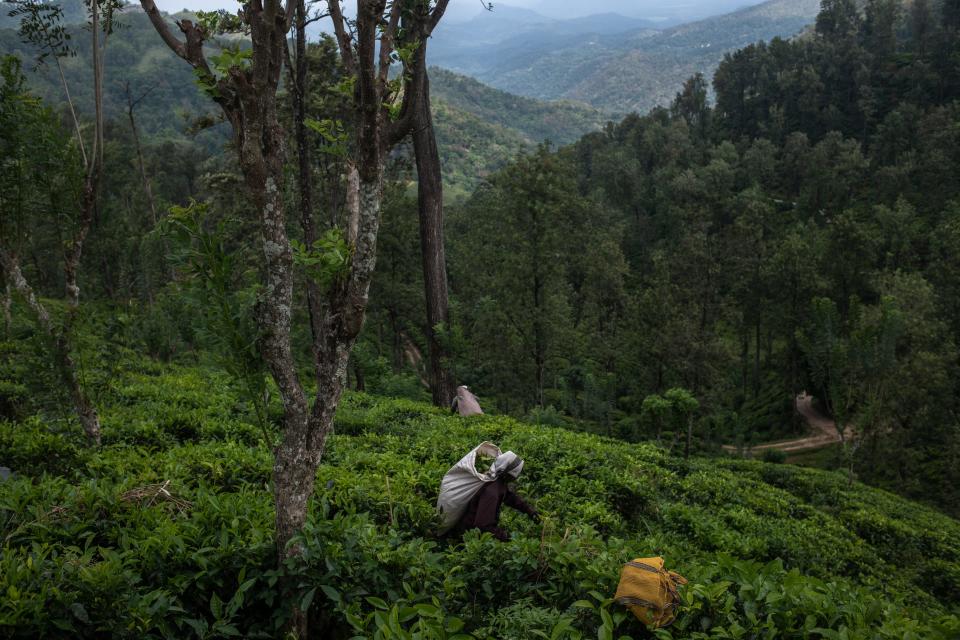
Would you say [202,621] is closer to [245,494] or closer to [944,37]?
[245,494]

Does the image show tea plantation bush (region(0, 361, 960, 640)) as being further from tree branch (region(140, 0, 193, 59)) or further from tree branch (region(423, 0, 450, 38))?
tree branch (region(423, 0, 450, 38))

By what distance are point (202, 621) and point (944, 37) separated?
280 ft

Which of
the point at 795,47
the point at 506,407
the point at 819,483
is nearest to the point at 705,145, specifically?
the point at 795,47

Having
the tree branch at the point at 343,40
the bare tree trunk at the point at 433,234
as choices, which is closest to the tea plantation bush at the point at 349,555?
the tree branch at the point at 343,40

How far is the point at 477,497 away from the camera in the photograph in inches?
203

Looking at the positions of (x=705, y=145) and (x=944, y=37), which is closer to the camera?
(x=944, y=37)

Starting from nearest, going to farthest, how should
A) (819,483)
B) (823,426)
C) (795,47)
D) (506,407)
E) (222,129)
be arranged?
(819,483) < (506,407) < (823,426) < (795,47) < (222,129)

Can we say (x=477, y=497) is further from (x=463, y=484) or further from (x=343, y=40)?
(x=343, y=40)

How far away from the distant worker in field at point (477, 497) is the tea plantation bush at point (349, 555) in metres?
0.20

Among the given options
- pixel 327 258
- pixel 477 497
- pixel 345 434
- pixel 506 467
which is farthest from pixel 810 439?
pixel 327 258

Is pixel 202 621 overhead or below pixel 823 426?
overhead

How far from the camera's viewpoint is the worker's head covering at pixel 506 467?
5250 millimetres

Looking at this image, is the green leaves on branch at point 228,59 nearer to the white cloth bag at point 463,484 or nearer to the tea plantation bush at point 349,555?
the tea plantation bush at point 349,555

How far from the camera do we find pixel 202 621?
3615 millimetres
